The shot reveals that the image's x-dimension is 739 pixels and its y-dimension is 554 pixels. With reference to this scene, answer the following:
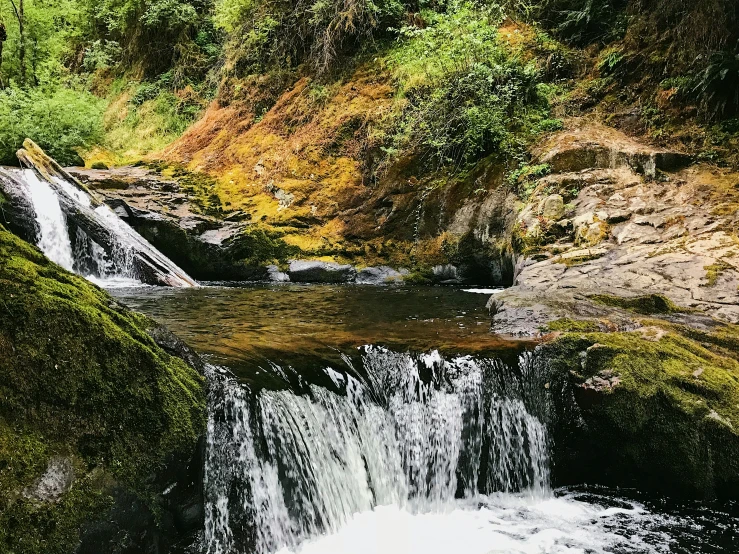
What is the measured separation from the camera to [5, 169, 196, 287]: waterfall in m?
9.07

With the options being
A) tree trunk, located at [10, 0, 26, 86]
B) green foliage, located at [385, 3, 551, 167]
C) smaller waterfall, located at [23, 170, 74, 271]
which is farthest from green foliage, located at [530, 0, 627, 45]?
tree trunk, located at [10, 0, 26, 86]

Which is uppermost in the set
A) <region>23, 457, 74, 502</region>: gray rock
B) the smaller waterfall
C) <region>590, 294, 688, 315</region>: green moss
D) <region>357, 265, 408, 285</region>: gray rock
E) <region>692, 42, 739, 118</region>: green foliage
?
<region>692, 42, 739, 118</region>: green foliage

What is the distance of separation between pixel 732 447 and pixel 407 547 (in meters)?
2.66

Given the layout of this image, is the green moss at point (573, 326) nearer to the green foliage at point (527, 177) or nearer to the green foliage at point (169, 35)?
the green foliage at point (527, 177)

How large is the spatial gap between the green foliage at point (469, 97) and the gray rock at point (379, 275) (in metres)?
2.36

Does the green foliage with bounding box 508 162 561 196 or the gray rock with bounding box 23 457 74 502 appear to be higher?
the green foliage with bounding box 508 162 561 196

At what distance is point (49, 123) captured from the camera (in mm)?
13531

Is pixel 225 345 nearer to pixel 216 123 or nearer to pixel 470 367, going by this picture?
pixel 470 367

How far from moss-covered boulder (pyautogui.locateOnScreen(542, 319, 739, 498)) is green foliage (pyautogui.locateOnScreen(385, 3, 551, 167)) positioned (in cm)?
559

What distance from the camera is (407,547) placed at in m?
3.60

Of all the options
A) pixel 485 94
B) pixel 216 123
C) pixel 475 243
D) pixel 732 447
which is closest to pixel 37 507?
pixel 732 447

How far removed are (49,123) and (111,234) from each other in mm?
6572

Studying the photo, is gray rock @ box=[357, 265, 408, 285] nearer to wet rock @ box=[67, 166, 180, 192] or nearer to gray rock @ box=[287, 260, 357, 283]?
gray rock @ box=[287, 260, 357, 283]

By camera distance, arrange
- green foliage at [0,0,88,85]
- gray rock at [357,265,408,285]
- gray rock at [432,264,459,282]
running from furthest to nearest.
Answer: green foliage at [0,0,88,85] → gray rock at [357,265,408,285] → gray rock at [432,264,459,282]
